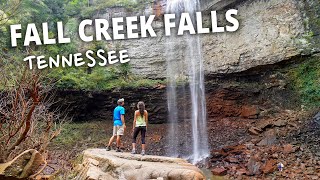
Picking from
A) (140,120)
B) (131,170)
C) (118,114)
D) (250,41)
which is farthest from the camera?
(250,41)

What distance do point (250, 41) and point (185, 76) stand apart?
420 cm

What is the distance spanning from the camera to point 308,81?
14594mm

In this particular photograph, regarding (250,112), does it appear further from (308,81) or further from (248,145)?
(248,145)

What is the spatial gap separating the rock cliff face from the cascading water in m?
0.34

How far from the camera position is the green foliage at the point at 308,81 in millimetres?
14273

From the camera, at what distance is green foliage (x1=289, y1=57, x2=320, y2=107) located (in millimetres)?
14273

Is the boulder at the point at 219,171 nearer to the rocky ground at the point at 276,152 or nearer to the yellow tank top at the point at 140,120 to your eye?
the rocky ground at the point at 276,152

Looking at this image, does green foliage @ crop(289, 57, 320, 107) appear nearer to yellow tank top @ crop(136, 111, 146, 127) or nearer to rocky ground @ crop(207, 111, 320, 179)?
rocky ground @ crop(207, 111, 320, 179)

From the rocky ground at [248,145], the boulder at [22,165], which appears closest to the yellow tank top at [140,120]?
the rocky ground at [248,145]

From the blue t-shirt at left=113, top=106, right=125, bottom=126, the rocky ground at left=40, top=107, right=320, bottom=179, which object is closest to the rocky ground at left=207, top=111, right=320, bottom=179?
the rocky ground at left=40, top=107, right=320, bottom=179

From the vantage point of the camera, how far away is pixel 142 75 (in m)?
17.6

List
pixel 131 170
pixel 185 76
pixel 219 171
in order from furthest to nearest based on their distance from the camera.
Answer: pixel 185 76
pixel 219 171
pixel 131 170

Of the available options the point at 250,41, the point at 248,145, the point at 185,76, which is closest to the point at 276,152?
the point at 248,145

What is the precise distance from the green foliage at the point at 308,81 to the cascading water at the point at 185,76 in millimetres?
5015
